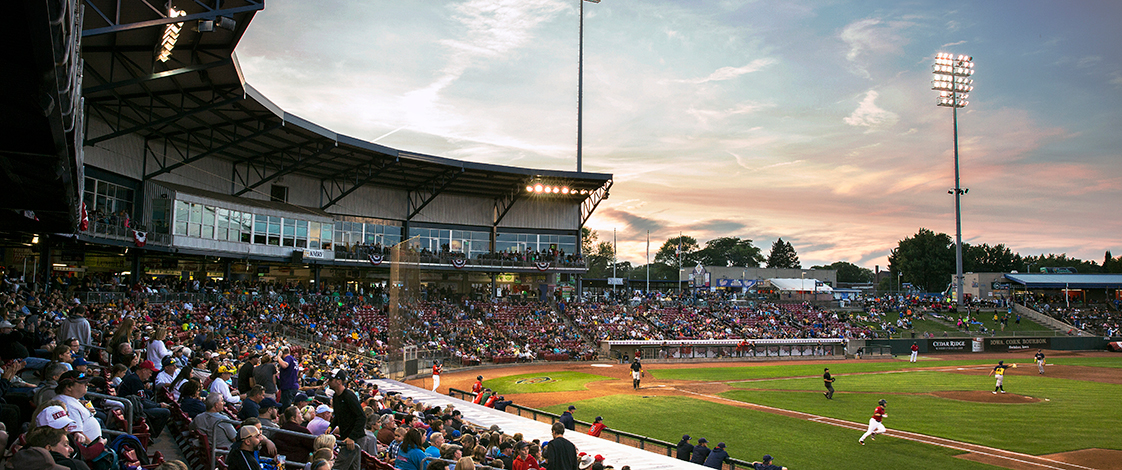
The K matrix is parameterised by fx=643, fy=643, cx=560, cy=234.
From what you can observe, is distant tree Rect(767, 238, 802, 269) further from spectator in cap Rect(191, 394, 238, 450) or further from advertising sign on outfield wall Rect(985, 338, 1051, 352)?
spectator in cap Rect(191, 394, 238, 450)

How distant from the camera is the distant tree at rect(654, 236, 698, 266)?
139m

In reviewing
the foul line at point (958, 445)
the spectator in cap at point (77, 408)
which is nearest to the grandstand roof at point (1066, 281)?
the foul line at point (958, 445)

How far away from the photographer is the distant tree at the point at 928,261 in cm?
10081

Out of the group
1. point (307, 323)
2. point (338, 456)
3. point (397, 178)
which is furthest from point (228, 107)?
point (338, 456)

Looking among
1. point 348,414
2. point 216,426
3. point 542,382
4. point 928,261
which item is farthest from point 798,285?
point 216,426

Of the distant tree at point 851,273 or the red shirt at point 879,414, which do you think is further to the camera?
the distant tree at point 851,273

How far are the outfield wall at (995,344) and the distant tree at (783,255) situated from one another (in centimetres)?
8725

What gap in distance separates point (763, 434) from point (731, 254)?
12830 centimetres

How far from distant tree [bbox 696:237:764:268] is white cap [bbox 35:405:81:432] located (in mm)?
141306

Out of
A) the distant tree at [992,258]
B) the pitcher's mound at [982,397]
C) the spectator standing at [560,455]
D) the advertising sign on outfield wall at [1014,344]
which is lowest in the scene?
the pitcher's mound at [982,397]

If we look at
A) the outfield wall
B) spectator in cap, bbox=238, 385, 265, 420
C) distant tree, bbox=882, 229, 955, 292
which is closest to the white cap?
spectator in cap, bbox=238, 385, 265, 420

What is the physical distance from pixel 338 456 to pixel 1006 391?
3126cm

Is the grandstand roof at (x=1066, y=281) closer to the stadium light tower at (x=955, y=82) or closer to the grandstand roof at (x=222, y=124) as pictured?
the stadium light tower at (x=955, y=82)

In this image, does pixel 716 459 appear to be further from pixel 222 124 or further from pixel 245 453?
pixel 222 124
